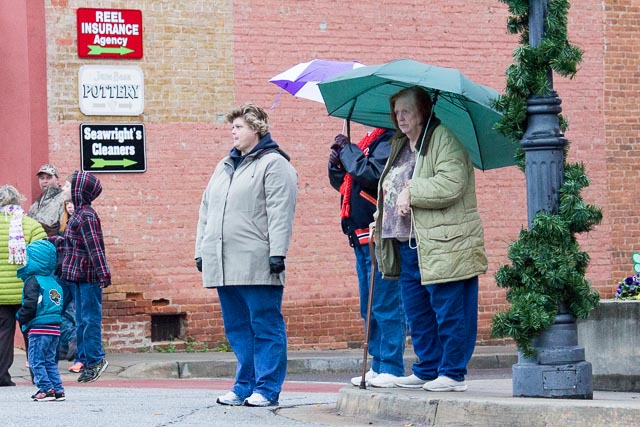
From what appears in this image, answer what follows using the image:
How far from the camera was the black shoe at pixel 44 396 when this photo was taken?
9695 mm

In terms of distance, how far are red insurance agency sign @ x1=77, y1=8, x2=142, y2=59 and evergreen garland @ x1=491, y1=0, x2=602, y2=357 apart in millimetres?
7786

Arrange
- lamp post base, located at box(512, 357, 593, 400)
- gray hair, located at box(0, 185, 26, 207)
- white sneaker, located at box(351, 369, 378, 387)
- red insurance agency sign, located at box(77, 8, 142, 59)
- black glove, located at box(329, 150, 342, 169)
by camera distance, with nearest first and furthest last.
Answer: lamp post base, located at box(512, 357, 593, 400), white sneaker, located at box(351, 369, 378, 387), black glove, located at box(329, 150, 342, 169), gray hair, located at box(0, 185, 26, 207), red insurance agency sign, located at box(77, 8, 142, 59)

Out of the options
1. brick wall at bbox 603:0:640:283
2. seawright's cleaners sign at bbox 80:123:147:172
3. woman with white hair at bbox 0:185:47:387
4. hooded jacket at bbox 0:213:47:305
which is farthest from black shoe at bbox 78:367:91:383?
brick wall at bbox 603:0:640:283

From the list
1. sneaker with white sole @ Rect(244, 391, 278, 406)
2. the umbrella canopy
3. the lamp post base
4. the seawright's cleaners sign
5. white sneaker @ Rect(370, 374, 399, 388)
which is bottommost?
sneaker with white sole @ Rect(244, 391, 278, 406)

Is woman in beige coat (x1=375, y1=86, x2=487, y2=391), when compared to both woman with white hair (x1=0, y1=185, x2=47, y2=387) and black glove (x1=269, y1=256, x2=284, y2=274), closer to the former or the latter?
black glove (x1=269, y1=256, x2=284, y2=274)

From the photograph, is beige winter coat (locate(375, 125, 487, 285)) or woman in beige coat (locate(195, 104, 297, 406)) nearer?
beige winter coat (locate(375, 125, 487, 285))

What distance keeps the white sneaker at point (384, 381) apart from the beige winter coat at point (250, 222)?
88cm

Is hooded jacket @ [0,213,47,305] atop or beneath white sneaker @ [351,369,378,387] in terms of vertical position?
atop

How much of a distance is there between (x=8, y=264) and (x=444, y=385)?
4.87 m

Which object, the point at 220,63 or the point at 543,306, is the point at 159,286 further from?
the point at 543,306

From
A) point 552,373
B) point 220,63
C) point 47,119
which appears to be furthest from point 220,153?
point 552,373

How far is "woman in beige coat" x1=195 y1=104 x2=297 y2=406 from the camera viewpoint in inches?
335

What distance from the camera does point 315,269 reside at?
15820mm

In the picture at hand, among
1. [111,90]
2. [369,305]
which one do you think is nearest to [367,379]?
[369,305]
